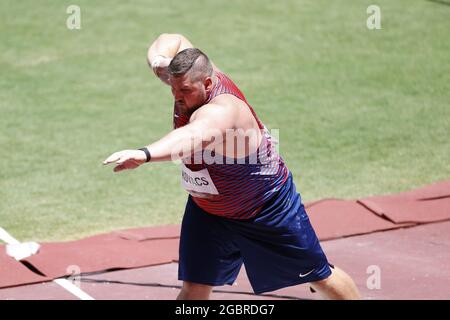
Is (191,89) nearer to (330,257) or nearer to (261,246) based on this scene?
(261,246)

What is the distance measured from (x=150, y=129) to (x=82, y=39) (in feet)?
10.9

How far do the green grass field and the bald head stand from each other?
340 centimetres

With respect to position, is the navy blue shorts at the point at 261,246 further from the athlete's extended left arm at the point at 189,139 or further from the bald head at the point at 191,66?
the bald head at the point at 191,66

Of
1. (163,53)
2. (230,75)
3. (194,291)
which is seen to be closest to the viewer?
(194,291)

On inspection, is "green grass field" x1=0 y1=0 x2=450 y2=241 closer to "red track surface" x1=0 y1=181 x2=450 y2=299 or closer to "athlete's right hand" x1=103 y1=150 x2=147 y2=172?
"red track surface" x1=0 y1=181 x2=450 y2=299

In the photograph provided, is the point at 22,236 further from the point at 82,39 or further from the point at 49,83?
the point at 82,39

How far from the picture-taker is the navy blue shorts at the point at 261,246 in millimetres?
5699

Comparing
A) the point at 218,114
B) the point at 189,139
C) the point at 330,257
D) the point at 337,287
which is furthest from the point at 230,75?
the point at 189,139

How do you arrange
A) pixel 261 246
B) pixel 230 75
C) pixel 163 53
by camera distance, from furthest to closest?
pixel 230 75 < pixel 163 53 < pixel 261 246

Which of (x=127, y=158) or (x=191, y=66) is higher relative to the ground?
(x=191, y=66)

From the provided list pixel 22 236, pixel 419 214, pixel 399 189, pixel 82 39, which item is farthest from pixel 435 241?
Answer: pixel 82 39

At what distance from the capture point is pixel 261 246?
574cm

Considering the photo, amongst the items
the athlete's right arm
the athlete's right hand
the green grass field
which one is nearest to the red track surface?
the green grass field

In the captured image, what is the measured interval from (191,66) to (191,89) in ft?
0.42
